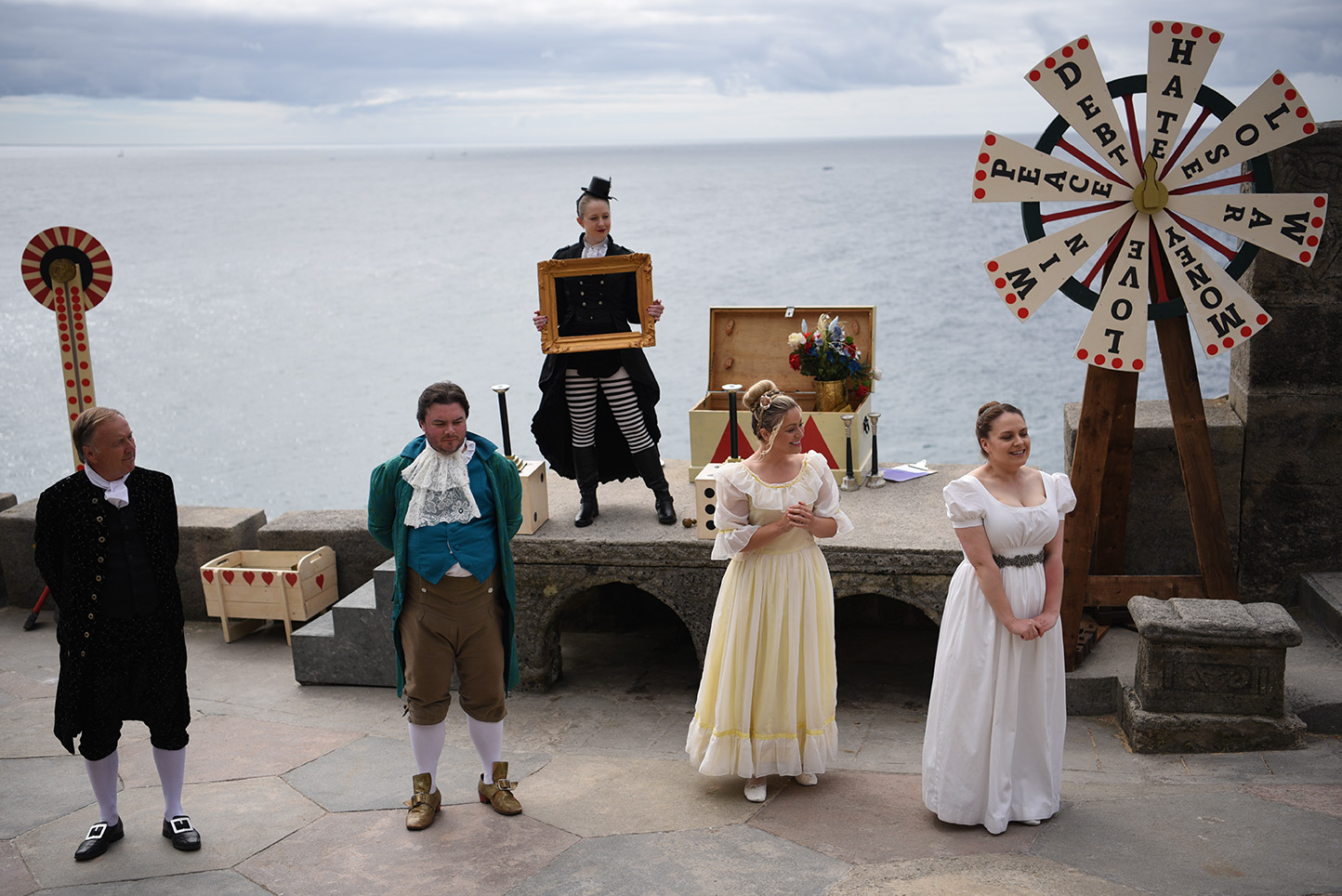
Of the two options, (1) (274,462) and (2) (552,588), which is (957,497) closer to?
(2) (552,588)

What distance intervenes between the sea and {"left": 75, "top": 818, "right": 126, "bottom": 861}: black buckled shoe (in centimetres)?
1054

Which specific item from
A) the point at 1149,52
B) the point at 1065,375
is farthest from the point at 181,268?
the point at 1149,52

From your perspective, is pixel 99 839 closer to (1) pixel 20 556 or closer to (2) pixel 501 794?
(2) pixel 501 794

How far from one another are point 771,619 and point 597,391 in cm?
197

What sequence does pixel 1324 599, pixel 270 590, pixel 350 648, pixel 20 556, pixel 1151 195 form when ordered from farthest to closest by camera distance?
pixel 20 556 < pixel 270 590 < pixel 350 648 < pixel 1324 599 < pixel 1151 195

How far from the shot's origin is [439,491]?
4047 millimetres

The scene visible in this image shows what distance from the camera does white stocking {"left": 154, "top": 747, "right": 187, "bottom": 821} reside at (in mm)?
4082

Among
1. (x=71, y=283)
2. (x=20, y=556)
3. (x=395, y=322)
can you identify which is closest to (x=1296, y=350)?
(x=71, y=283)

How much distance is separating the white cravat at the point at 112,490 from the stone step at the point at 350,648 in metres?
2.25

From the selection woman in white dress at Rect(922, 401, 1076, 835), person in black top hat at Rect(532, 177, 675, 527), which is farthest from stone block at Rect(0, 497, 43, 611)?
woman in white dress at Rect(922, 401, 1076, 835)

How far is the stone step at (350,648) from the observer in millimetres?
6059

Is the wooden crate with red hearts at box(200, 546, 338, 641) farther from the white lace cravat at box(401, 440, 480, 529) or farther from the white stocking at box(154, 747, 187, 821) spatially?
the white lace cravat at box(401, 440, 480, 529)

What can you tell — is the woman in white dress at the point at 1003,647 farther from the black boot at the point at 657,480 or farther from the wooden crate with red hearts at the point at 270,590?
the wooden crate with red hearts at the point at 270,590

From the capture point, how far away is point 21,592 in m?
7.50
